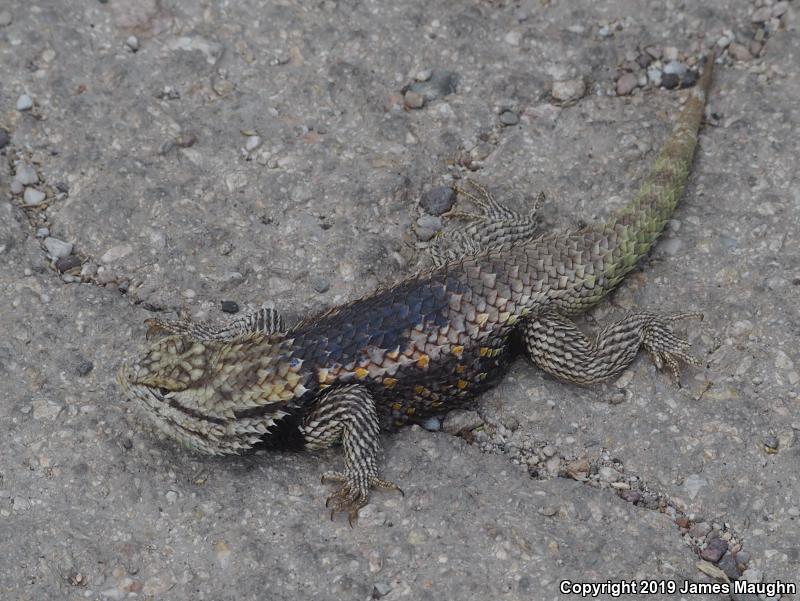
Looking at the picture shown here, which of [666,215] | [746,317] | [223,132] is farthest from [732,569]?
[223,132]

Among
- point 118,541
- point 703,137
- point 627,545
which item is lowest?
point 118,541

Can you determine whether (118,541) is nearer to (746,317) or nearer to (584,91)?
(746,317)

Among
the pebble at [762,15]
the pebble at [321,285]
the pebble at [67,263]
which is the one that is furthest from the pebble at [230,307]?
the pebble at [762,15]

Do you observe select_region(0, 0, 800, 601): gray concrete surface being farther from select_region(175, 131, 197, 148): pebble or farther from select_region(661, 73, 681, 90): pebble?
select_region(661, 73, 681, 90): pebble

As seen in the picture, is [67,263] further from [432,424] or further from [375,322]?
[432,424]

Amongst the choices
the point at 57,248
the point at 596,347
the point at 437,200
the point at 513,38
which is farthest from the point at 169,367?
the point at 513,38
